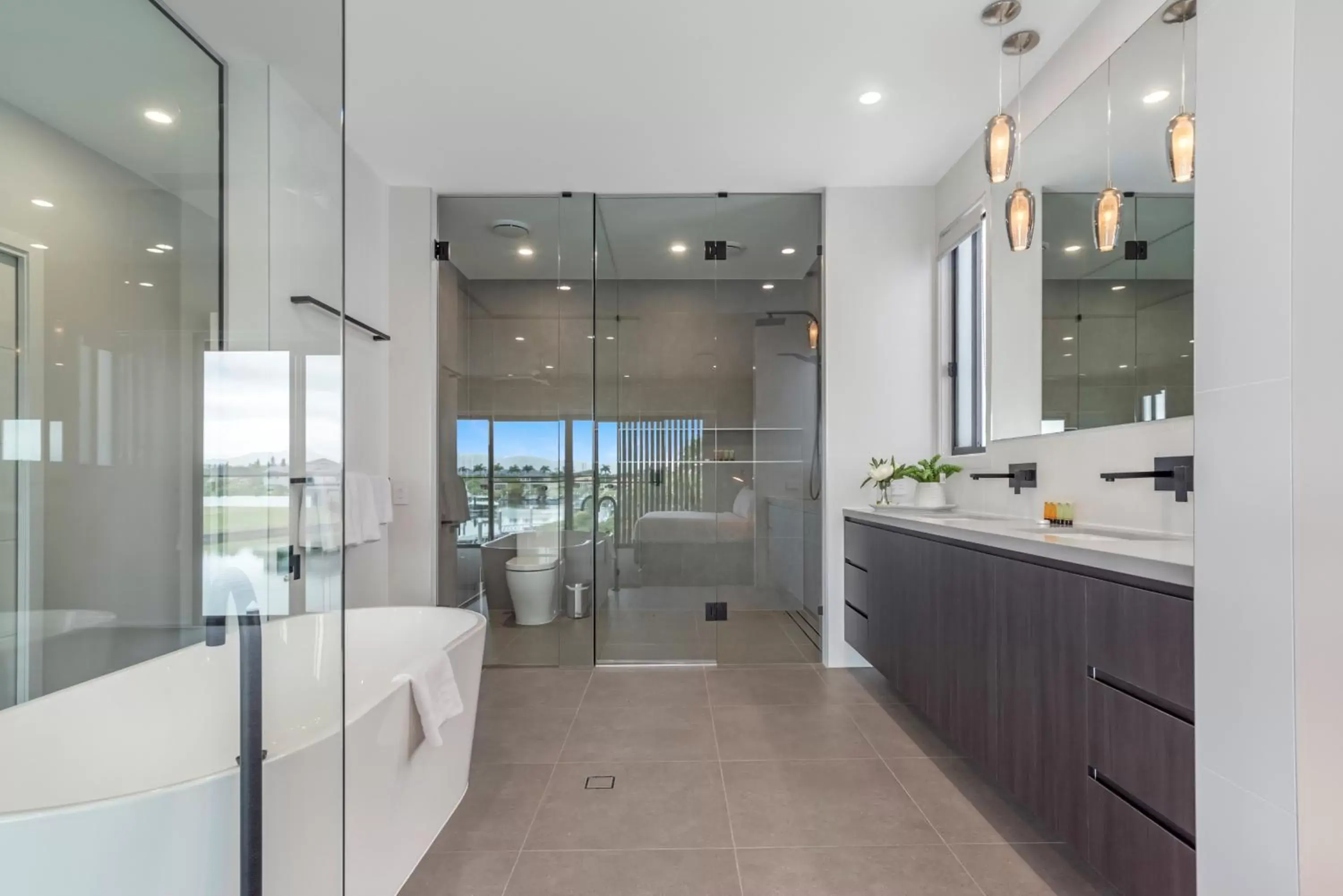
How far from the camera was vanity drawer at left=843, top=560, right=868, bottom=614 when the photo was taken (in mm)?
3090

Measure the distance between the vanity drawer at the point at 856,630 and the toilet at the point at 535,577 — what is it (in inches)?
65.9

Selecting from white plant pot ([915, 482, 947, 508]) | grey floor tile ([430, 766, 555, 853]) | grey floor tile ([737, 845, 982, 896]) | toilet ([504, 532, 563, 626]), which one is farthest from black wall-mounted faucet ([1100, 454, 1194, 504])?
toilet ([504, 532, 563, 626])

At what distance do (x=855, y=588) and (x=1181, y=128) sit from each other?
2.27 meters

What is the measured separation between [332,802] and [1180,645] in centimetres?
166

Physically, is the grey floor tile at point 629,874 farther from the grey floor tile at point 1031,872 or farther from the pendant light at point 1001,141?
the pendant light at point 1001,141

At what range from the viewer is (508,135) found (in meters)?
2.98

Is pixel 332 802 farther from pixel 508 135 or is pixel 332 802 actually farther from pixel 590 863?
pixel 508 135

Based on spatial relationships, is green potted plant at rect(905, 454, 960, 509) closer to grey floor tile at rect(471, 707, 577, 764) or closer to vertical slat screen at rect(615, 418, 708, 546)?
vertical slat screen at rect(615, 418, 708, 546)

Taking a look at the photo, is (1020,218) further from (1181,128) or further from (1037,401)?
(1037,401)

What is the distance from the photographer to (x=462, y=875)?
5.56 ft

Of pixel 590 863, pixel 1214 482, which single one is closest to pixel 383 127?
pixel 590 863

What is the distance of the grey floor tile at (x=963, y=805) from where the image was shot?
1.86 meters

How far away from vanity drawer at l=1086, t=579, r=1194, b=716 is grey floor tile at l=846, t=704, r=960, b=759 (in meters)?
1.19

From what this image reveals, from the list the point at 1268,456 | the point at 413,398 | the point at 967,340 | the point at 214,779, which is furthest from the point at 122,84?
the point at 967,340
